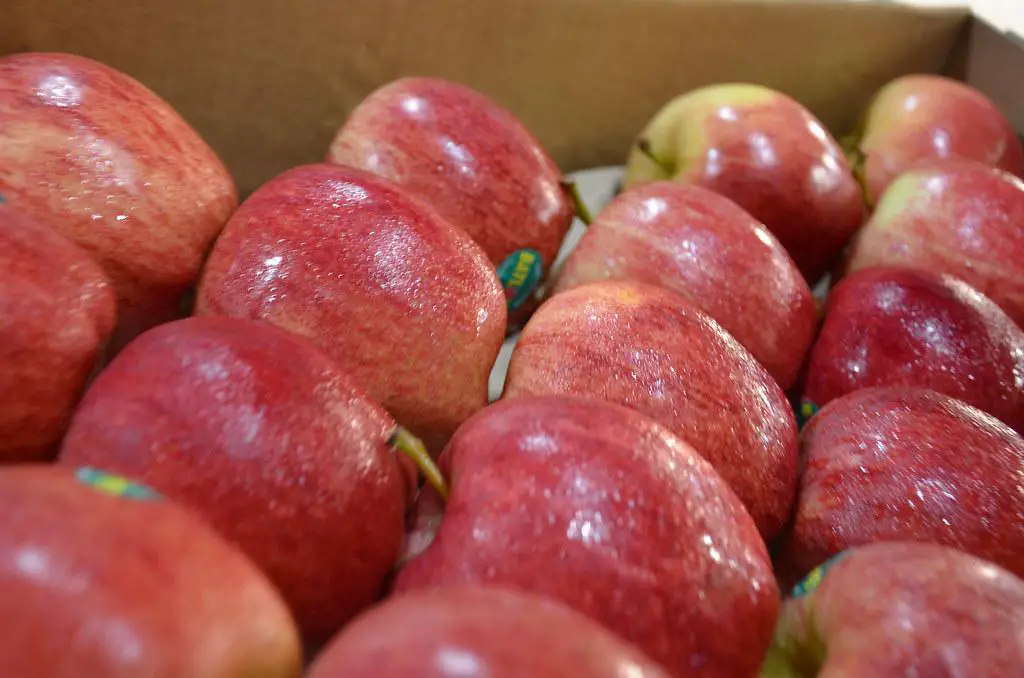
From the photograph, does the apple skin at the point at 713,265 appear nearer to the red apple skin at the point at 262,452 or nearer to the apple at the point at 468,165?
the apple at the point at 468,165

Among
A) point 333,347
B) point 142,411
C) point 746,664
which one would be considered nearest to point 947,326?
point 746,664

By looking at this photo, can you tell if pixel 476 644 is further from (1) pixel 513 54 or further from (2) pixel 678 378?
(1) pixel 513 54

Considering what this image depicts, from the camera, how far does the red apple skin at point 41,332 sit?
51 cm

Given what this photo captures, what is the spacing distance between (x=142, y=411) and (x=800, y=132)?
92cm

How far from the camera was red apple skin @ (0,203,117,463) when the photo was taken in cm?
51

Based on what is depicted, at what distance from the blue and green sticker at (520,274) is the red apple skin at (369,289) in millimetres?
168

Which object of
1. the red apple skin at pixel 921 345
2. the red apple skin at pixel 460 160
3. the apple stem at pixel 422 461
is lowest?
the red apple skin at pixel 921 345

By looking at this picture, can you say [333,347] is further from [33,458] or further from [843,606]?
[843,606]

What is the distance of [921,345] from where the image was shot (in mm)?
783

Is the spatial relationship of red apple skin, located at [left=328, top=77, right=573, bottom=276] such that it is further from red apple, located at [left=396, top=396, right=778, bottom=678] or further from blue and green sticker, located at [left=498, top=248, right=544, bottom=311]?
red apple, located at [left=396, top=396, right=778, bottom=678]

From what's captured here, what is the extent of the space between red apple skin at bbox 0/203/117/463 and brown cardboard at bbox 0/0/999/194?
0.42 meters

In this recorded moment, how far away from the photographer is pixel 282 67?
3.30ft

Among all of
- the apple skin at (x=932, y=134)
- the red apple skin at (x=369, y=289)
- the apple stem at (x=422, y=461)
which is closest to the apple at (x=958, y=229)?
the apple skin at (x=932, y=134)

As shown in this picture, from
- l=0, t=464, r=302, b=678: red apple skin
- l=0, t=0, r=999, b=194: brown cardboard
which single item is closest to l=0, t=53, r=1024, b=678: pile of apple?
l=0, t=464, r=302, b=678: red apple skin
